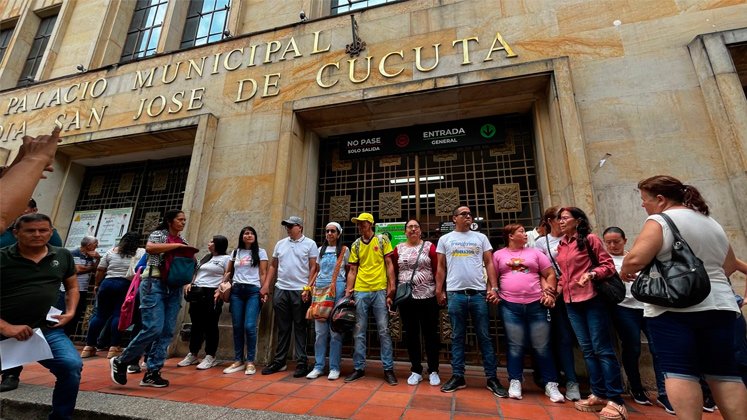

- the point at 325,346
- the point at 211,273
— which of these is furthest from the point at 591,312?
the point at 211,273

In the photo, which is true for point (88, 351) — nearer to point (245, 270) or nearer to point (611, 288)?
point (245, 270)

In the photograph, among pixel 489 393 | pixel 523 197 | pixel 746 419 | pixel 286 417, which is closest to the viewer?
pixel 746 419

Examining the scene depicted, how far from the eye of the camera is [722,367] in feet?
6.24

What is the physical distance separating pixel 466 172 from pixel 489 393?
3243 millimetres

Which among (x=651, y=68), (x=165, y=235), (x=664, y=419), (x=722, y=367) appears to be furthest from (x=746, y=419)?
(x=165, y=235)

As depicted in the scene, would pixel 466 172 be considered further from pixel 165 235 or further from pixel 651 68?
pixel 165 235

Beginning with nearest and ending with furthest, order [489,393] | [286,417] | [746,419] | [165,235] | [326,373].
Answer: [746,419] → [286,417] → [489,393] → [165,235] → [326,373]

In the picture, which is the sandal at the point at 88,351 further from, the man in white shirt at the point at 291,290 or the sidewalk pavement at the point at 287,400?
the man in white shirt at the point at 291,290

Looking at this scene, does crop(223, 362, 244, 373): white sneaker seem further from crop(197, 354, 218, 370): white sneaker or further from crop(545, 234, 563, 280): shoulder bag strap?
crop(545, 234, 563, 280): shoulder bag strap

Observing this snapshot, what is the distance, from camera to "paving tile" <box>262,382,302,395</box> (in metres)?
3.32

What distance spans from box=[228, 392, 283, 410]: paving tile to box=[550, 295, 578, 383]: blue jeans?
2725mm

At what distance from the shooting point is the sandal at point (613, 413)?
2629 mm

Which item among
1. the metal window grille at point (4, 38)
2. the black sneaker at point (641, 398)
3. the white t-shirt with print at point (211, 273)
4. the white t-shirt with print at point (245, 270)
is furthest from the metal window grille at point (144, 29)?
the black sneaker at point (641, 398)

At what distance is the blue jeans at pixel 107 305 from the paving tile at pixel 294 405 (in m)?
3.43
